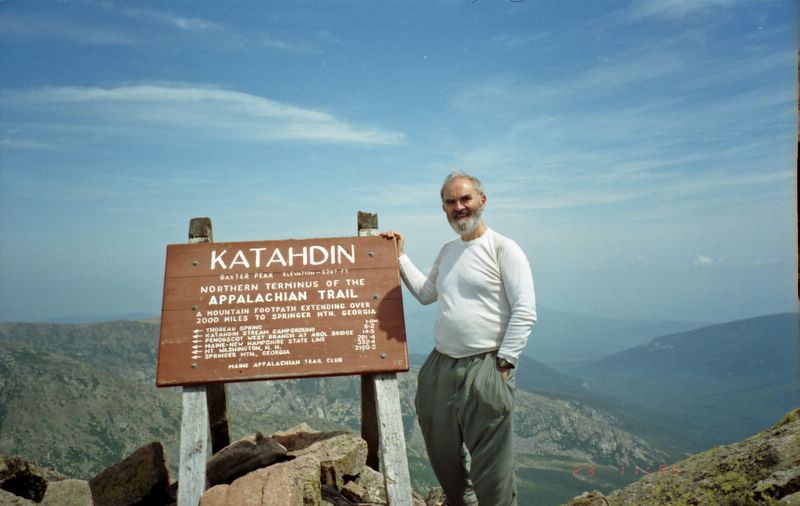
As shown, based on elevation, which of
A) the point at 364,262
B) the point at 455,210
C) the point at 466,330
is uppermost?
the point at 455,210

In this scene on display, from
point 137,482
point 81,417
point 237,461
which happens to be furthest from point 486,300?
point 81,417

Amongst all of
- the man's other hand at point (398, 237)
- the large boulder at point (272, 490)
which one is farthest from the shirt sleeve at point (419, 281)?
the large boulder at point (272, 490)

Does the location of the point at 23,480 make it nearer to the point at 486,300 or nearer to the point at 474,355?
the point at 474,355

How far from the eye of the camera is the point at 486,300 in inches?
242

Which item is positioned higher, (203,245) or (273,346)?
(203,245)

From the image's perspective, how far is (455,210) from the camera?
6.36 metres

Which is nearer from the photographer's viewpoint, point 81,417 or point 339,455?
point 339,455

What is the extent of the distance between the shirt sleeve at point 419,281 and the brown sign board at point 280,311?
378 millimetres

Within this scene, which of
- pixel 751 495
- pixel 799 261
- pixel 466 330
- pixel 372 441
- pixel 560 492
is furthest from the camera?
pixel 560 492

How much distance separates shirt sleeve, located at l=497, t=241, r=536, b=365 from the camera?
18.9 feet

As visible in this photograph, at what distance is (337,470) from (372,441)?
105cm

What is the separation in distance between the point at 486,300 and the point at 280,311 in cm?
271

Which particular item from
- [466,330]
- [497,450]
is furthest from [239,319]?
[497,450]

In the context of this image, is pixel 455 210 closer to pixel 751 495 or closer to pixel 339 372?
pixel 339 372
